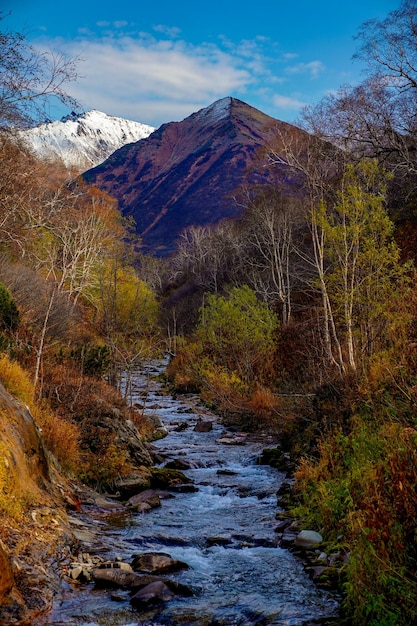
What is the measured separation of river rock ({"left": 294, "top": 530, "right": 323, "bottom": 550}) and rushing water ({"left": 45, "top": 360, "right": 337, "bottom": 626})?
0.23 m

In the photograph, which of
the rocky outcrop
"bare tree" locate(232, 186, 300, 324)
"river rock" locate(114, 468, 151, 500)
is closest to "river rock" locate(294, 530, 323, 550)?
the rocky outcrop

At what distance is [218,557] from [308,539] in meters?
1.30

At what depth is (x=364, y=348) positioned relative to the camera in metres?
11.9

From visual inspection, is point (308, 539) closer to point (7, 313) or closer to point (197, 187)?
point (7, 313)

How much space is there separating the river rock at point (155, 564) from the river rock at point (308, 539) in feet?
5.56

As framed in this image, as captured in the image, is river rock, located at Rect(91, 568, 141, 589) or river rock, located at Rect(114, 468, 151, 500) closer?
river rock, located at Rect(91, 568, 141, 589)

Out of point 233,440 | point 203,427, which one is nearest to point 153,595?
point 233,440

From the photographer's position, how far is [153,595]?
5766 millimetres

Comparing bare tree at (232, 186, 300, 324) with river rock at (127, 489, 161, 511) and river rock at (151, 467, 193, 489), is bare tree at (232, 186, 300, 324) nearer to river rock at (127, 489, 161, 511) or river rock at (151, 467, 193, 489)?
river rock at (151, 467, 193, 489)

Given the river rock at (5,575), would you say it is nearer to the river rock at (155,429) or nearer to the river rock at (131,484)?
the river rock at (131,484)

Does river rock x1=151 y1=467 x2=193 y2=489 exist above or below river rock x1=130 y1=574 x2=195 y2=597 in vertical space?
below

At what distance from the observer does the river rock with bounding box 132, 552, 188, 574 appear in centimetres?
654

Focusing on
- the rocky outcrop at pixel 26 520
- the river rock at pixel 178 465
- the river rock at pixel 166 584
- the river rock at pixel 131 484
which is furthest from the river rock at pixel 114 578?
the river rock at pixel 178 465

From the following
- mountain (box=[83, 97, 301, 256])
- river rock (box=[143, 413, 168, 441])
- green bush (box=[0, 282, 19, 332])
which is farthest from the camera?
mountain (box=[83, 97, 301, 256])
